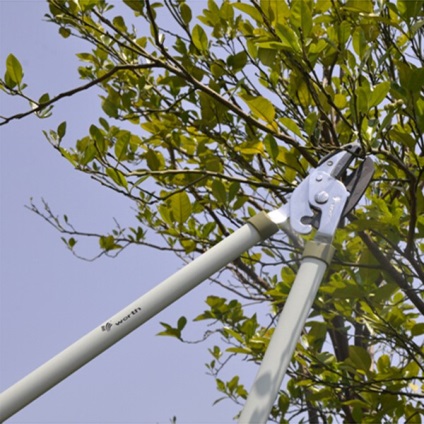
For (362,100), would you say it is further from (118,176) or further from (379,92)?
(118,176)

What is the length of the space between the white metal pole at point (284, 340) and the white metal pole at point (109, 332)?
0.16m

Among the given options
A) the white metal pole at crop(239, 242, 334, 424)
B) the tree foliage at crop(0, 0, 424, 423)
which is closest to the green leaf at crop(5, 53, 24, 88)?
the tree foliage at crop(0, 0, 424, 423)

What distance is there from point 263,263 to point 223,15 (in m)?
0.77

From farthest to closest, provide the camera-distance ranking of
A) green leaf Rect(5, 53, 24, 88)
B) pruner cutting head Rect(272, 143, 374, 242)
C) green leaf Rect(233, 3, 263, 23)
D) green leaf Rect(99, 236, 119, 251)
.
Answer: green leaf Rect(99, 236, 119, 251)
green leaf Rect(5, 53, 24, 88)
green leaf Rect(233, 3, 263, 23)
pruner cutting head Rect(272, 143, 374, 242)

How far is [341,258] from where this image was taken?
2086 millimetres

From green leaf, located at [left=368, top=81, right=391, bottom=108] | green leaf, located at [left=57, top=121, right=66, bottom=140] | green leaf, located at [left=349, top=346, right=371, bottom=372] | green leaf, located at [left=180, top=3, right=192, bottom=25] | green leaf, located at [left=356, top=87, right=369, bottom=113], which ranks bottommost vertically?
green leaf, located at [left=349, top=346, right=371, bottom=372]

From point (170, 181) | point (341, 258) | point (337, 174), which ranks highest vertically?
point (170, 181)

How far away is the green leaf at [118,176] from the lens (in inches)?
80.8

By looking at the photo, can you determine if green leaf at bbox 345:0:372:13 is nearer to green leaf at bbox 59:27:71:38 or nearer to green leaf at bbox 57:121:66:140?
green leaf at bbox 57:121:66:140

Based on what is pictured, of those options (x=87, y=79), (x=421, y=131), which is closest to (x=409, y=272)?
(x=421, y=131)

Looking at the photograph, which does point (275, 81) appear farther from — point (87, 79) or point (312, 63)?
point (87, 79)

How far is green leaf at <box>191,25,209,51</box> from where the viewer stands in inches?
81.6

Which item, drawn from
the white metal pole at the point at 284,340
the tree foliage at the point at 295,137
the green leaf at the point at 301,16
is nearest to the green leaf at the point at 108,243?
the tree foliage at the point at 295,137

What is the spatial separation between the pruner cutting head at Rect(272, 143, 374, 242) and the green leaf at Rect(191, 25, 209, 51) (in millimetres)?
677
